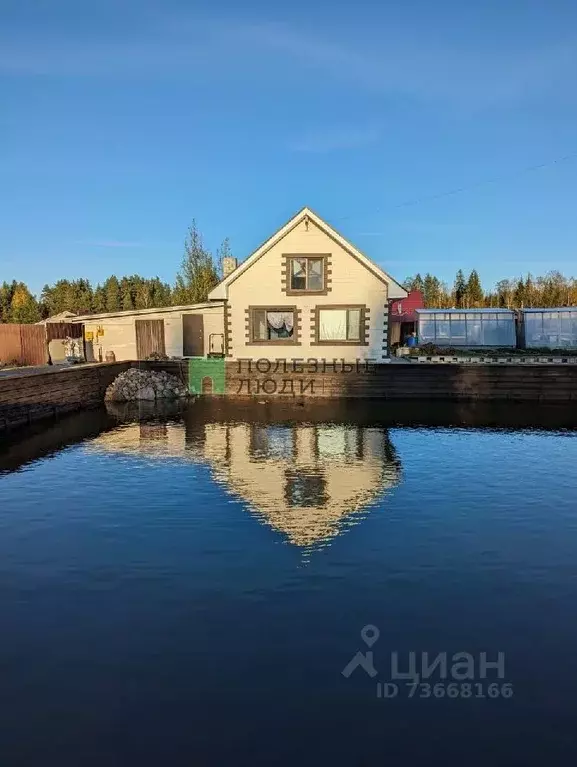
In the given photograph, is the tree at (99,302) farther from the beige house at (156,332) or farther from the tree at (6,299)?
the beige house at (156,332)

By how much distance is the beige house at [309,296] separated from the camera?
91.6 ft

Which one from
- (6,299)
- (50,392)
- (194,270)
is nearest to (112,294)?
(6,299)

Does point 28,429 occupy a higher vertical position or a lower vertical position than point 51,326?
lower

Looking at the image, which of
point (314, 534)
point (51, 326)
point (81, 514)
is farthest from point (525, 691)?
point (51, 326)

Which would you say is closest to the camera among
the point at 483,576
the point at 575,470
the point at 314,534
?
the point at 483,576

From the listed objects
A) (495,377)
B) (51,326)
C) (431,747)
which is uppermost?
(51,326)

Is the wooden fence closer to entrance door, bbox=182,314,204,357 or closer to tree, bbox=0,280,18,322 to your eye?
entrance door, bbox=182,314,204,357

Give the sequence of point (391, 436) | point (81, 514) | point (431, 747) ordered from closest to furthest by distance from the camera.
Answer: point (431, 747) → point (81, 514) → point (391, 436)

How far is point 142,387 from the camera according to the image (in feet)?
88.1

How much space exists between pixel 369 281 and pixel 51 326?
18.6m

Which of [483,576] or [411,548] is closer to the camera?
[483,576]

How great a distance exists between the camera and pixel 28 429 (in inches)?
760

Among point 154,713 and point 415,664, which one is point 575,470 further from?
point 154,713

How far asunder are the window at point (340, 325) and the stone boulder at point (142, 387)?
7837mm
